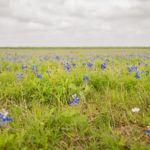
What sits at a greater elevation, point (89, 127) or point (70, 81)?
point (70, 81)

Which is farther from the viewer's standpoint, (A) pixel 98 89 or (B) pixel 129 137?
(A) pixel 98 89

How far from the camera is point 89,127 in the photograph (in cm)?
187

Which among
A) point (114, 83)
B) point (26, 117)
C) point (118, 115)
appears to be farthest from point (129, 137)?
point (114, 83)

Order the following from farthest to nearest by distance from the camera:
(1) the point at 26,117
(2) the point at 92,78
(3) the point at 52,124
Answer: (2) the point at 92,78 → (1) the point at 26,117 → (3) the point at 52,124

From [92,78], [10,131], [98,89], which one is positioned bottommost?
[10,131]

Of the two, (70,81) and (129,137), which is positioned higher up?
(70,81)

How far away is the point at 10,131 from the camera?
1768mm

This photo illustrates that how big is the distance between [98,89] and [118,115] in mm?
1012

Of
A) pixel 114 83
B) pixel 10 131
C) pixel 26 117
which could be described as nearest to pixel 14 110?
pixel 26 117

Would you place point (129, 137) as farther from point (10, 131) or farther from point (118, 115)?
point (10, 131)

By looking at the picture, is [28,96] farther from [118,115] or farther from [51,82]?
[118,115]

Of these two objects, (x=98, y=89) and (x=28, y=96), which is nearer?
(x=28, y=96)

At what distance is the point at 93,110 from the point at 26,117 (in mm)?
1049

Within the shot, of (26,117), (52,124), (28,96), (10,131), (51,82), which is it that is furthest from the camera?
(51,82)
